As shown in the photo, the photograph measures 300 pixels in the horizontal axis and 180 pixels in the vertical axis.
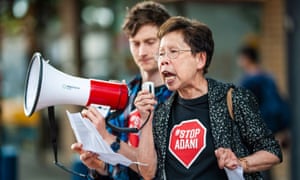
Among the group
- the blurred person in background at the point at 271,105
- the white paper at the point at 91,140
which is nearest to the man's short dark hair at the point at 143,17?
the white paper at the point at 91,140

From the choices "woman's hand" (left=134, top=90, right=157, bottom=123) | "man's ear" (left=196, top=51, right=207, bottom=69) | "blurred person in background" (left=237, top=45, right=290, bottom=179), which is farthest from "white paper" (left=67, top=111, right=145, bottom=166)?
"blurred person in background" (left=237, top=45, right=290, bottom=179)

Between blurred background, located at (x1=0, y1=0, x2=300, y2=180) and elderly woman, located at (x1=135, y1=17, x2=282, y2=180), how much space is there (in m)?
2.96

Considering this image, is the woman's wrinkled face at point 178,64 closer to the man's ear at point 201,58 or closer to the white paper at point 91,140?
the man's ear at point 201,58

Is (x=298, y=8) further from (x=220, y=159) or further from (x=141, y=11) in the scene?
(x=220, y=159)

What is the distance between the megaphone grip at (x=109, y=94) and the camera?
12.1 feet

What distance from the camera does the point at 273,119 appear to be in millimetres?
7410

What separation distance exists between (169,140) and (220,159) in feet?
1.23

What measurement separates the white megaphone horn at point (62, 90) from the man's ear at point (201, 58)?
408mm

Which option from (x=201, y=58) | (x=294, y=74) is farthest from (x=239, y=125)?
(x=294, y=74)

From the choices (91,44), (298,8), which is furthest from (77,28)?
(298,8)

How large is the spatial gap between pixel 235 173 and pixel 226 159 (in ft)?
0.32

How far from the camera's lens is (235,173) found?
339cm

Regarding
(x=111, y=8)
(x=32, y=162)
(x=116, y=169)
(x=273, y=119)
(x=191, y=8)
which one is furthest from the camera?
(x=32, y=162)

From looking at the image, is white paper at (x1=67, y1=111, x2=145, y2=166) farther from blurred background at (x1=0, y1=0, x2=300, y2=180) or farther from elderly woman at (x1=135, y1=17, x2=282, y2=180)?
blurred background at (x1=0, y1=0, x2=300, y2=180)
